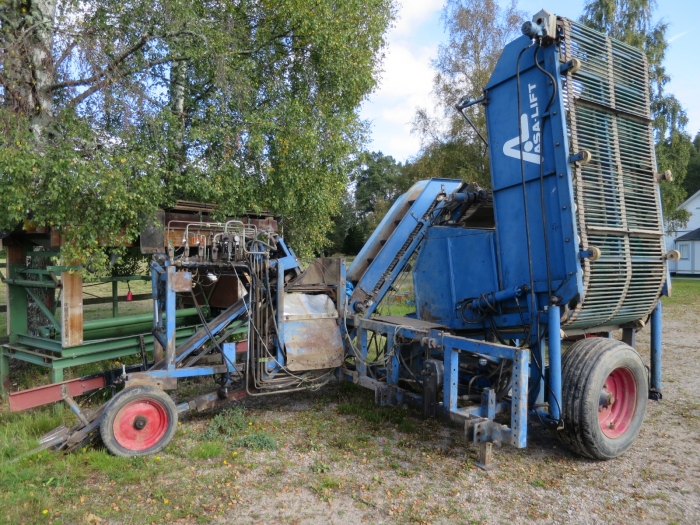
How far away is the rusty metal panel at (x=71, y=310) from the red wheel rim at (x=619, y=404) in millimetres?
5851

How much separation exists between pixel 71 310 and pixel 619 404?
6.16m

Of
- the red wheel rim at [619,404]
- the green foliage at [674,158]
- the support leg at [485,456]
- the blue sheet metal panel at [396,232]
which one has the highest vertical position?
the green foliage at [674,158]

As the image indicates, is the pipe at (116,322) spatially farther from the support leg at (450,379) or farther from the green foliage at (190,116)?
the support leg at (450,379)

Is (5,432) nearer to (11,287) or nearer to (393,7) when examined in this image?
(11,287)

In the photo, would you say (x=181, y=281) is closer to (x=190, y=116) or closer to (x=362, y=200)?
(x=190, y=116)

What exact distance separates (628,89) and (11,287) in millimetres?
7792

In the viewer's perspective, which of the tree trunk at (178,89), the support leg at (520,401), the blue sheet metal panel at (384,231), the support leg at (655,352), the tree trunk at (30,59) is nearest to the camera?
the support leg at (520,401)

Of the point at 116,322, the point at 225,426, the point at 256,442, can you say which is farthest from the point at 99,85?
the point at 256,442

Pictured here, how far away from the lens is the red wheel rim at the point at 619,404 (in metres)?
4.88

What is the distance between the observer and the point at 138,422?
182 inches

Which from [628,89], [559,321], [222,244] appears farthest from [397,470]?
[628,89]

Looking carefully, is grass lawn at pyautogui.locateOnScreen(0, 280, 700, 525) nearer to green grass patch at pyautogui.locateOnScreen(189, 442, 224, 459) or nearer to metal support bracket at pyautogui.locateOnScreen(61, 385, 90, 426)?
green grass patch at pyautogui.locateOnScreen(189, 442, 224, 459)

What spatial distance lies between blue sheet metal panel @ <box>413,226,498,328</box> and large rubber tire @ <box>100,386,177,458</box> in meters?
2.91

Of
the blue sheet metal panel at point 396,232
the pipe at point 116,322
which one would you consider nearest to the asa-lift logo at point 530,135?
the blue sheet metal panel at point 396,232
